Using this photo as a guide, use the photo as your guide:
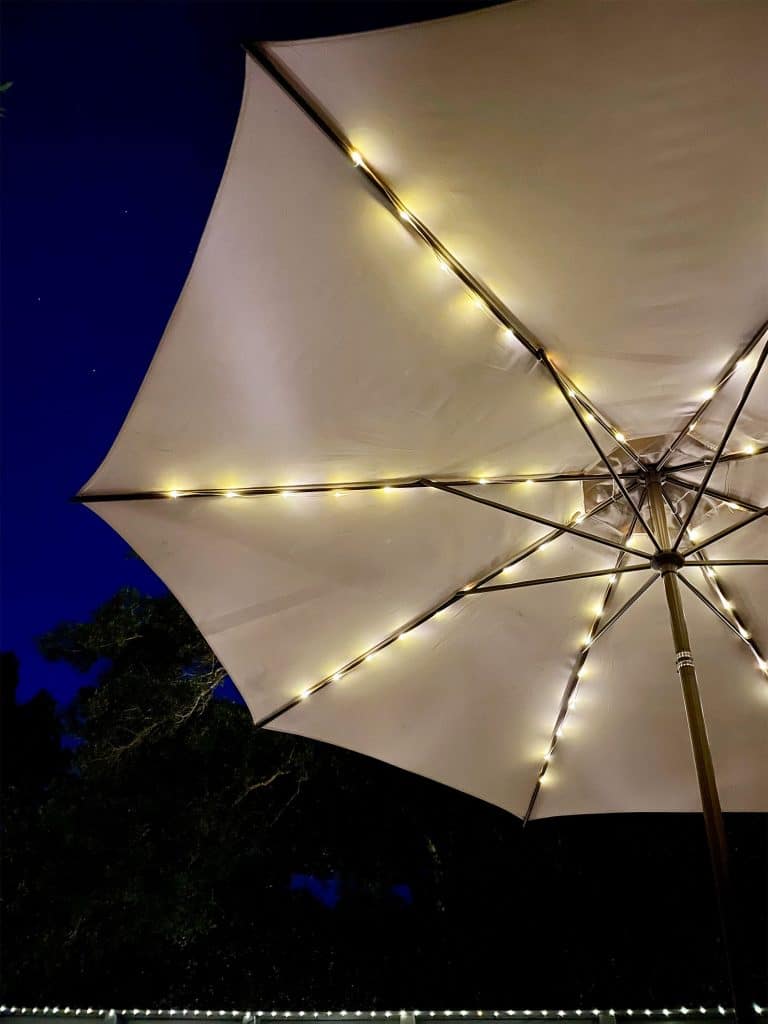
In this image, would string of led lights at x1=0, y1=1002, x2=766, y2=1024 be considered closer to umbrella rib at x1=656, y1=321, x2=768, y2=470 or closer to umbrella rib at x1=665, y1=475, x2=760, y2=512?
umbrella rib at x1=665, y1=475, x2=760, y2=512

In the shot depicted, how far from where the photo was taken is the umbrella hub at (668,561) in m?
2.62

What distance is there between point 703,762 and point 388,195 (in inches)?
77.9

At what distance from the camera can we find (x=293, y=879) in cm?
1063

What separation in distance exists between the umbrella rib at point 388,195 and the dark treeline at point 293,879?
828 centimetres

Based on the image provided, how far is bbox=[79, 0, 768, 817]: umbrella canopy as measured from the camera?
179cm

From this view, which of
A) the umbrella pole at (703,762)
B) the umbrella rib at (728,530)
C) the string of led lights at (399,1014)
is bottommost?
the string of led lights at (399,1014)

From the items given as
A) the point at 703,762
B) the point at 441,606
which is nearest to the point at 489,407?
the point at 441,606

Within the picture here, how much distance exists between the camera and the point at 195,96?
34.7 feet

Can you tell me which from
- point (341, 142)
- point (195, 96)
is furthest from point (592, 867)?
point (195, 96)

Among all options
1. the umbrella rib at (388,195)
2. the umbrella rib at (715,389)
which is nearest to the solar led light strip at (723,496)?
the umbrella rib at (715,389)

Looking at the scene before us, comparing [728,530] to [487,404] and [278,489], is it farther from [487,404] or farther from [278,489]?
[278,489]

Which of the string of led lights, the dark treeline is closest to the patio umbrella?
the string of led lights

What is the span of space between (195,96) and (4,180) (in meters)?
3.00

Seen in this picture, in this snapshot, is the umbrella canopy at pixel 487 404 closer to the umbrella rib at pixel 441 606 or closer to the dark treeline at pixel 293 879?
the umbrella rib at pixel 441 606
